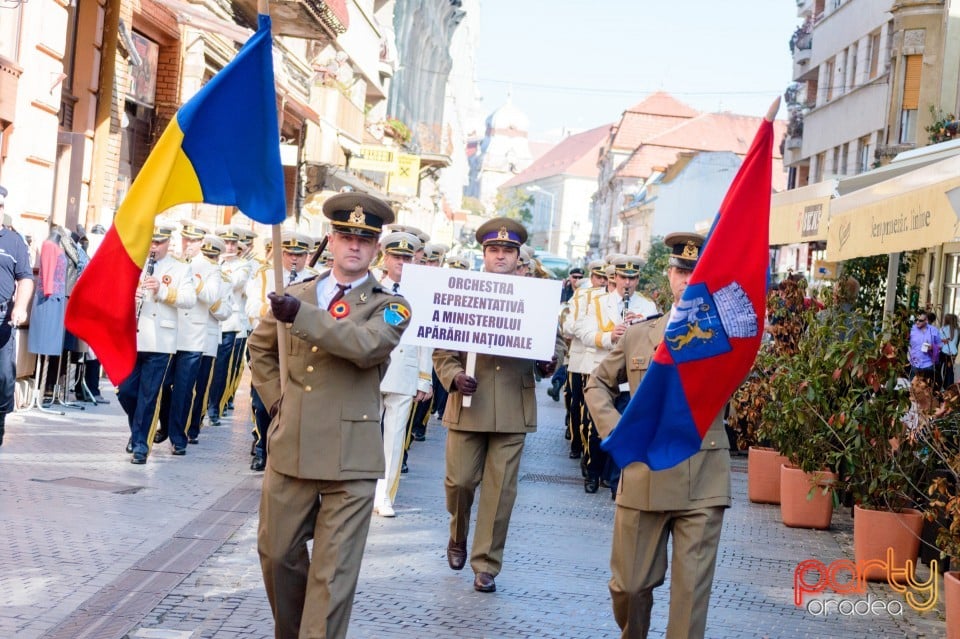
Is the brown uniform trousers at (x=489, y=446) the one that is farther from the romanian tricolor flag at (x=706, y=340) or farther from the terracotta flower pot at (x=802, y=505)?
the terracotta flower pot at (x=802, y=505)

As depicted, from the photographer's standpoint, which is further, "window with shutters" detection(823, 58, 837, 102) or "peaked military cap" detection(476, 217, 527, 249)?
"window with shutters" detection(823, 58, 837, 102)

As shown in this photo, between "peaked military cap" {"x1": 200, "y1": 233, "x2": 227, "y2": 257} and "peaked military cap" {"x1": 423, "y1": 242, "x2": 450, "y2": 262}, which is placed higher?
"peaked military cap" {"x1": 423, "y1": 242, "x2": 450, "y2": 262}

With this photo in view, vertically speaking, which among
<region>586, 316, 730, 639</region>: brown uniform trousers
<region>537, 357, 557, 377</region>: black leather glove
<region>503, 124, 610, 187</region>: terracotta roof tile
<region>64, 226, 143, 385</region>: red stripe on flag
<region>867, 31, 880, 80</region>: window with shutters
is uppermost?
<region>503, 124, 610, 187</region>: terracotta roof tile

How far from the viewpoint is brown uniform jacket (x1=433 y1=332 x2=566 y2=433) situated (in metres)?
8.53

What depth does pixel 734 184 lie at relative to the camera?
6172 mm

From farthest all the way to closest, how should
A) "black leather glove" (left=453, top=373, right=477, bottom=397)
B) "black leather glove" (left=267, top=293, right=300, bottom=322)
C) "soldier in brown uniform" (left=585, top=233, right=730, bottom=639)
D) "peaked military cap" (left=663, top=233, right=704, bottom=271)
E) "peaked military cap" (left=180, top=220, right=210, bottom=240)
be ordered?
"peaked military cap" (left=180, top=220, right=210, bottom=240), "black leather glove" (left=453, top=373, right=477, bottom=397), "peaked military cap" (left=663, top=233, right=704, bottom=271), "soldier in brown uniform" (left=585, top=233, right=730, bottom=639), "black leather glove" (left=267, top=293, right=300, bottom=322)

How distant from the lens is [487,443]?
342 inches

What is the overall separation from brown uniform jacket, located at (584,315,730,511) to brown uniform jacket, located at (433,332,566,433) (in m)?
1.93

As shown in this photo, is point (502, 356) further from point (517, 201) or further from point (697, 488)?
point (517, 201)

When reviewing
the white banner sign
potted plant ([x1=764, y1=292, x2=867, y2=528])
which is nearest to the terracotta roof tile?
potted plant ([x1=764, y1=292, x2=867, y2=528])

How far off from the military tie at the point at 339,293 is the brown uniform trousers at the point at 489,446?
2565 millimetres

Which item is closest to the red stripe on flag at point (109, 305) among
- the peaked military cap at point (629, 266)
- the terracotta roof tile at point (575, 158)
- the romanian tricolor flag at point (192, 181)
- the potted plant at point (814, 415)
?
the romanian tricolor flag at point (192, 181)

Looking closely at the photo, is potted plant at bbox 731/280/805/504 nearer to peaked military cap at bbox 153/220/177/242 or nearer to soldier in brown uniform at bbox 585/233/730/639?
peaked military cap at bbox 153/220/177/242

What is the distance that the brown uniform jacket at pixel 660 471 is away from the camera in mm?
6246
